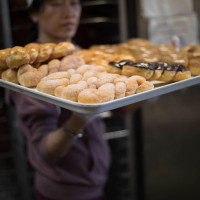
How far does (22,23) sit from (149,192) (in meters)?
1.43

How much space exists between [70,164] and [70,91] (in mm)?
763

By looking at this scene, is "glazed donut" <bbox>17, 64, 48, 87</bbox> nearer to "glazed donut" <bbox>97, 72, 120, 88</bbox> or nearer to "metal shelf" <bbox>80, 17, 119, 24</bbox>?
"glazed donut" <bbox>97, 72, 120, 88</bbox>

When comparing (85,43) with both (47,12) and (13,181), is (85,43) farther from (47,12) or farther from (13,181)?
(13,181)

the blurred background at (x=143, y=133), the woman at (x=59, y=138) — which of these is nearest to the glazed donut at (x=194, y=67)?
the woman at (x=59, y=138)

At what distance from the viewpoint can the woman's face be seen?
129cm

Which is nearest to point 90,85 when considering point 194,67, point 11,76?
point 11,76

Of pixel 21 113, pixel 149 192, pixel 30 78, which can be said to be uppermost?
pixel 30 78

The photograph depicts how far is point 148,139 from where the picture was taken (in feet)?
7.26

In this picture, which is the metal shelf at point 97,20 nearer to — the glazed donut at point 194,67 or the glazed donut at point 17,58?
the glazed donut at point 194,67

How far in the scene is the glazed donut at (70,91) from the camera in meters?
0.80

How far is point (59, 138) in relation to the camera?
1.26 meters

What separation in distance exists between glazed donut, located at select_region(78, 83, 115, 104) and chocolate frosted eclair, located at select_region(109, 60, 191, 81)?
0.59ft

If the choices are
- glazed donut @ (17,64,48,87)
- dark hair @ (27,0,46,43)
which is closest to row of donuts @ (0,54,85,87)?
glazed donut @ (17,64,48,87)

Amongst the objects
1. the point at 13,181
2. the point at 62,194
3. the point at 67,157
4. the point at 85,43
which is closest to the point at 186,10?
the point at 85,43
